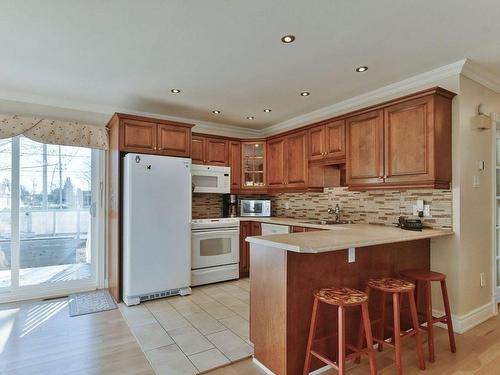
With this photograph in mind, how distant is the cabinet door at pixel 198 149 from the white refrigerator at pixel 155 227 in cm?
70

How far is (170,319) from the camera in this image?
300cm

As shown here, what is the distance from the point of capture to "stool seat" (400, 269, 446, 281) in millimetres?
2377

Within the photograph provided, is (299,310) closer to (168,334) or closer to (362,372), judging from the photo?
(362,372)

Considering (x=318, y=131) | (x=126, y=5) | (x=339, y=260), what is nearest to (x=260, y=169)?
(x=318, y=131)

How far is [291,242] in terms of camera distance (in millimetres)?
1925

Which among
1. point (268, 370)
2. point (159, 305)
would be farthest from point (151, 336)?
point (268, 370)

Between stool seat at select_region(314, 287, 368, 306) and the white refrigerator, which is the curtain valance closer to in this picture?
the white refrigerator

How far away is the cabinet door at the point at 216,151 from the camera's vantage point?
464 centimetres

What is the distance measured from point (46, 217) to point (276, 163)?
129 inches

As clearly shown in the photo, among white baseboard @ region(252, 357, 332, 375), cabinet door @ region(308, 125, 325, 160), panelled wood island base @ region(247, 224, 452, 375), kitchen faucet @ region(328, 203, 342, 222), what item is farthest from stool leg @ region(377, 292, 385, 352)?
cabinet door @ region(308, 125, 325, 160)

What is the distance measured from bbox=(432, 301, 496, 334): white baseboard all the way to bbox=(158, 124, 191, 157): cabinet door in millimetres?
3355

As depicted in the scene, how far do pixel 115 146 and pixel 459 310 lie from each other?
13.2 feet

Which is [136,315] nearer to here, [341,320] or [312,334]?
[312,334]

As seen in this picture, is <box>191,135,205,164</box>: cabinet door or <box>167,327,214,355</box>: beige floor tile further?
<box>191,135,205,164</box>: cabinet door
